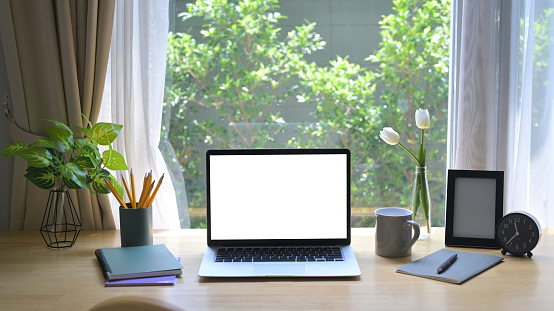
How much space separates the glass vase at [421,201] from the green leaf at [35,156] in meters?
0.96

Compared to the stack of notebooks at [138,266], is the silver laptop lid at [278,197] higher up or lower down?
higher up

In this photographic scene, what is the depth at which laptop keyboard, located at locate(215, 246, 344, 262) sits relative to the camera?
1367 millimetres

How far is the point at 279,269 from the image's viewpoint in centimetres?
130

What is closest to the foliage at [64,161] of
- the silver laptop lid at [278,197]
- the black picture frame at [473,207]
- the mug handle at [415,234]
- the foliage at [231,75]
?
the silver laptop lid at [278,197]

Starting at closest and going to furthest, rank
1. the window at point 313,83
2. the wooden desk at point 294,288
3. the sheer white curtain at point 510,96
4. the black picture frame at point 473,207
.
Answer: the wooden desk at point 294,288, the black picture frame at point 473,207, the sheer white curtain at point 510,96, the window at point 313,83

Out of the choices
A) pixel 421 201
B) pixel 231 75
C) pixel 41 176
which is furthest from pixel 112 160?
pixel 421 201

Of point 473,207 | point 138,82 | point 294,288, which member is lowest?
point 294,288

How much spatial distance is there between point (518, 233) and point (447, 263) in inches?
8.9

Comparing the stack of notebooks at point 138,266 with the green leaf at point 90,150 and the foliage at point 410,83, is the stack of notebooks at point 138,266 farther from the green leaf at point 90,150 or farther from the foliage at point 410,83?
the foliage at point 410,83

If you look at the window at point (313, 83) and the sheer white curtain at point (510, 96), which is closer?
the sheer white curtain at point (510, 96)

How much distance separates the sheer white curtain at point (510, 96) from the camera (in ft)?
5.65

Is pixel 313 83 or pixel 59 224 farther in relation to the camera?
pixel 313 83

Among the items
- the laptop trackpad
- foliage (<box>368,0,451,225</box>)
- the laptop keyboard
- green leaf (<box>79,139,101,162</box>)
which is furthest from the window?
the laptop trackpad

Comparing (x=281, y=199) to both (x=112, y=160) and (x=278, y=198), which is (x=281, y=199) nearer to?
(x=278, y=198)
